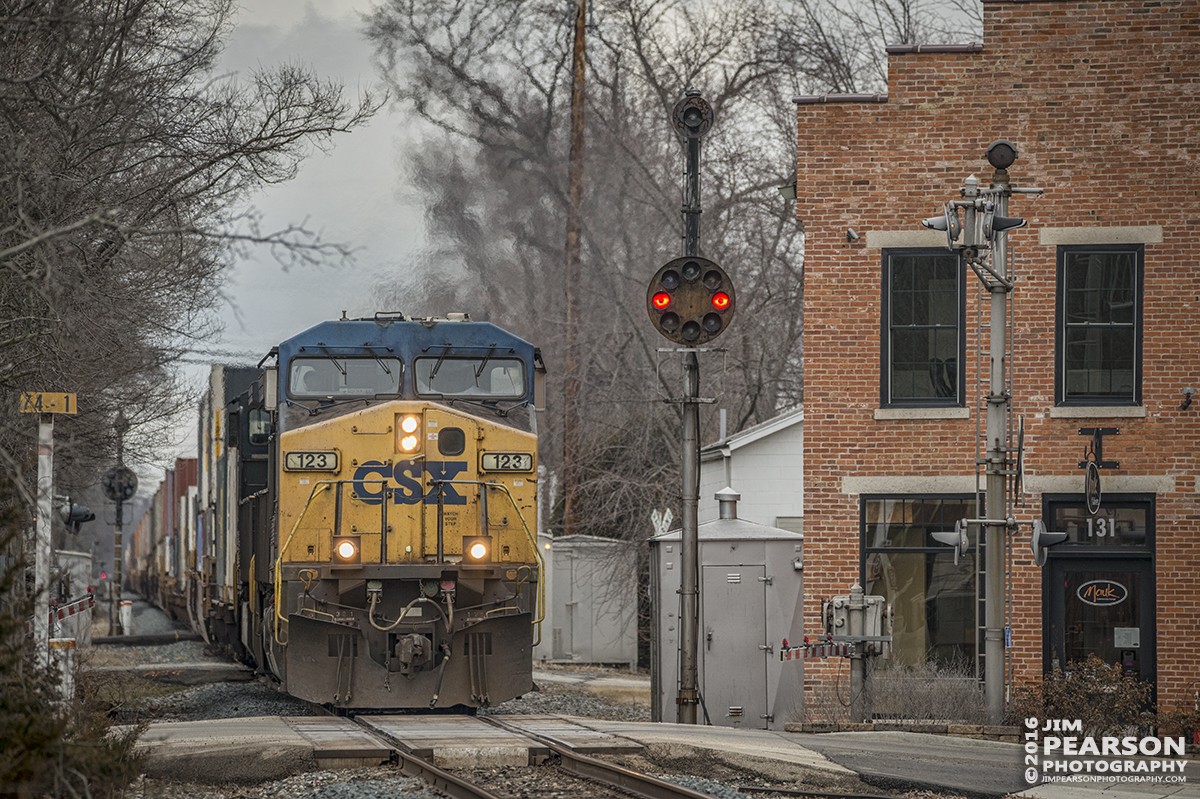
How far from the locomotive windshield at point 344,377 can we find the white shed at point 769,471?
10.1m

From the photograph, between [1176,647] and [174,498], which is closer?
[1176,647]

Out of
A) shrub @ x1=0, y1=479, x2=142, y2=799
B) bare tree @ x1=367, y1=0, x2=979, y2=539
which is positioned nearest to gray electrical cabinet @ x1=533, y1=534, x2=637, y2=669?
bare tree @ x1=367, y1=0, x2=979, y2=539

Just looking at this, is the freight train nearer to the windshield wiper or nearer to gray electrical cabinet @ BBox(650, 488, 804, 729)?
the windshield wiper

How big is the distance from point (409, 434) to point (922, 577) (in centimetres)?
639

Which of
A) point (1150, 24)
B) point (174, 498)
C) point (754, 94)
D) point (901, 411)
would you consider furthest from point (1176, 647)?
Result: point (174, 498)

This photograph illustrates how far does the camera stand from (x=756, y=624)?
56.1 ft

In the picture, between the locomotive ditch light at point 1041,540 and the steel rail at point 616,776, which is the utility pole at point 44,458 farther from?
the locomotive ditch light at point 1041,540

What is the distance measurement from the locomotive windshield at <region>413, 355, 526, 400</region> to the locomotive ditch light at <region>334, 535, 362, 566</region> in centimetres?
180

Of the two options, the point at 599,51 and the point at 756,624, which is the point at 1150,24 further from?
the point at 599,51

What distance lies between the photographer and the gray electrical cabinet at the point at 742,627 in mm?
16891

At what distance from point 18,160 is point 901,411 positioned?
1044 cm

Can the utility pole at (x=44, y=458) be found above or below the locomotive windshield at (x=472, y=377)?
below

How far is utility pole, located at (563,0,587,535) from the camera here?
29484 millimetres

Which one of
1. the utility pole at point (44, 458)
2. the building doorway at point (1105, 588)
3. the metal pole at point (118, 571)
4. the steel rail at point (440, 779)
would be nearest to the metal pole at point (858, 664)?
the building doorway at point (1105, 588)
